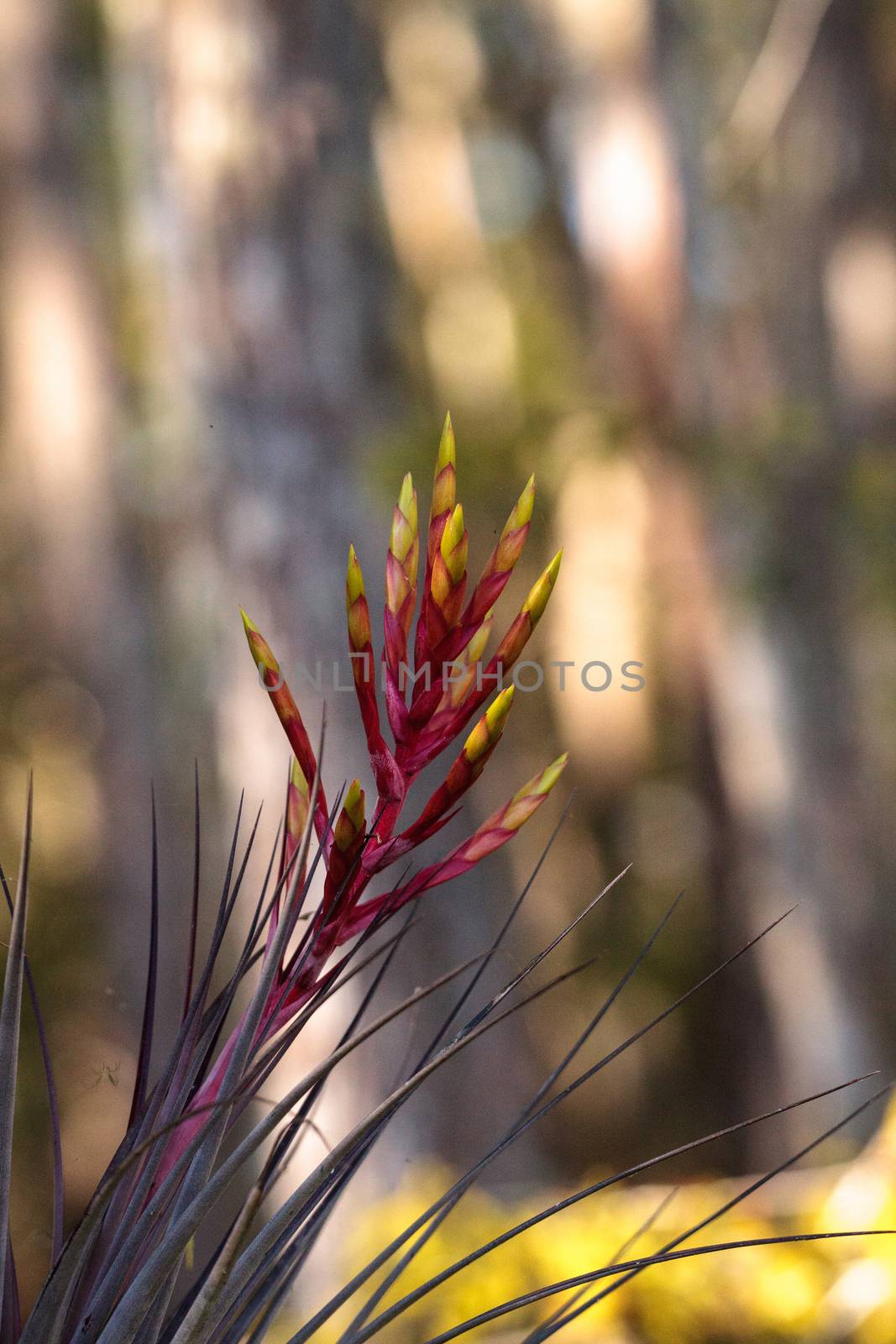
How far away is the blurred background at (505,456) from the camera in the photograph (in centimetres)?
61

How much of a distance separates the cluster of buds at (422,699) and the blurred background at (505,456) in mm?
164

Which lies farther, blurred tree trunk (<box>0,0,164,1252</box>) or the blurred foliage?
the blurred foliage

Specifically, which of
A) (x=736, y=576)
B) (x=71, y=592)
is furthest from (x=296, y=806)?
(x=736, y=576)

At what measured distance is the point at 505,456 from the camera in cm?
102

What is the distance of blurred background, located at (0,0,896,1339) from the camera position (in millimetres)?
609

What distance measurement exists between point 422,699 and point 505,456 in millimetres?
781

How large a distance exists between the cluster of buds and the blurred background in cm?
16

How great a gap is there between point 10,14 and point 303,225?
38cm

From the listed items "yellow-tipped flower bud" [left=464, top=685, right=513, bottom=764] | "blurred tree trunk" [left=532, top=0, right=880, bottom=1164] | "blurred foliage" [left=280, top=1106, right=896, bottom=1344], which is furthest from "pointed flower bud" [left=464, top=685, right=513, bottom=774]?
"blurred tree trunk" [left=532, top=0, right=880, bottom=1164]

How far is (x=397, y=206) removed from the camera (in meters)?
1.26

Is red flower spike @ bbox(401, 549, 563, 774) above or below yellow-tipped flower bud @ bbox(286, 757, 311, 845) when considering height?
above

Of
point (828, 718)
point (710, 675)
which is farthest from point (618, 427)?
point (828, 718)

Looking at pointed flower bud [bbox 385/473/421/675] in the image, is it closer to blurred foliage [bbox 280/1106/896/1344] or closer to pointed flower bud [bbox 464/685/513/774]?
pointed flower bud [bbox 464/685/513/774]

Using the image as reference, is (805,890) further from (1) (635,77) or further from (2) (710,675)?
(1) (635,77)
